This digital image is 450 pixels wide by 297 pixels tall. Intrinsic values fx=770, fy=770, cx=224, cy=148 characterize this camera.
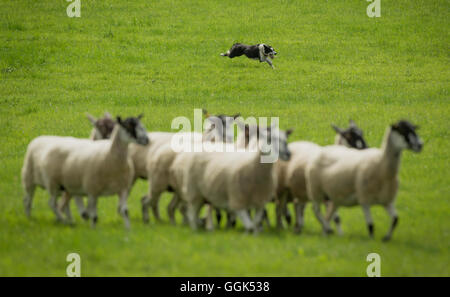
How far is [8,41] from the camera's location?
1569 inches

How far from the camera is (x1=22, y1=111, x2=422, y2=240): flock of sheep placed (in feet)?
44.2

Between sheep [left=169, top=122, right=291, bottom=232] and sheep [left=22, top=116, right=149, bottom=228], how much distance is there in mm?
1074

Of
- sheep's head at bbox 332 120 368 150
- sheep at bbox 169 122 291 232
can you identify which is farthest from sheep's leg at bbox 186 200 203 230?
sheep's head at bbox 332 120 368 150

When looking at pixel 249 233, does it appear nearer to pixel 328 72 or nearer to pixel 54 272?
pixel 54 272

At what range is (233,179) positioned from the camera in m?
13.7

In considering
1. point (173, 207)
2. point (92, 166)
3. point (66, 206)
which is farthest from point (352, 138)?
point (66, 206)

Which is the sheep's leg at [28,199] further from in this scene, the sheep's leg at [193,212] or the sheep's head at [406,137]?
the sheep's head at [406,137]

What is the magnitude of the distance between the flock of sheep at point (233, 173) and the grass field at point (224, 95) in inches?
22.7

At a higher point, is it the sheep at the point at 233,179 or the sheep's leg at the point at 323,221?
the sheep at the point at 233,179

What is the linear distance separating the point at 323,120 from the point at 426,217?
1174 cm

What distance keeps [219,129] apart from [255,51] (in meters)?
19.5

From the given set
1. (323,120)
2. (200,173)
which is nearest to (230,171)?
(200,173)

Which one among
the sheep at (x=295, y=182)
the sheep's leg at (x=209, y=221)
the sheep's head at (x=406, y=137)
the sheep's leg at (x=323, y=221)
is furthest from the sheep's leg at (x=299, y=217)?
the sheep's head at (x=406, y=137)

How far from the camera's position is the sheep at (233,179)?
13.5 meters
